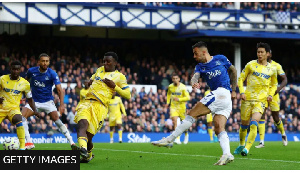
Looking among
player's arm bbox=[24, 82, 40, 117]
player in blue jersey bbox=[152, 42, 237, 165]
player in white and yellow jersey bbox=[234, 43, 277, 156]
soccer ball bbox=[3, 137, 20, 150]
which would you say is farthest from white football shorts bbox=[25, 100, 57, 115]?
player in blue jersey bbox=[152, 42, 237, 165]

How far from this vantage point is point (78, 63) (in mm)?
33281

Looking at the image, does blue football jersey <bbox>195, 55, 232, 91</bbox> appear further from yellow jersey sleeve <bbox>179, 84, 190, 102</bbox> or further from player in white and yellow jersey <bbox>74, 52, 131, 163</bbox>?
yellow jersey sleeve <bbox>179, 84, 190, 102</bbox>

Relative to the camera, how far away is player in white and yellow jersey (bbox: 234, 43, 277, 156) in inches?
588

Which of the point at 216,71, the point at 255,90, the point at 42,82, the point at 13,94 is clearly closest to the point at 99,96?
the point at 216,71

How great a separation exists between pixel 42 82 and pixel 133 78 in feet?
60.3

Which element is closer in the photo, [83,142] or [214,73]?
[83,142]

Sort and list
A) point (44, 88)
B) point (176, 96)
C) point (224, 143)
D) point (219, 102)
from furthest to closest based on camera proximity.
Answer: point (176, 96)
point (44, 88)
point (219, 102)
point (224, 143)

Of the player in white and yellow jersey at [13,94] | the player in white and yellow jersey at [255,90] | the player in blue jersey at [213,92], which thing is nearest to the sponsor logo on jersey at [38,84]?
the player in white and yellow jersey at [13,94]

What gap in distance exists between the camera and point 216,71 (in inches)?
469

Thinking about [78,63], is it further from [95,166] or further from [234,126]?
[95,166]

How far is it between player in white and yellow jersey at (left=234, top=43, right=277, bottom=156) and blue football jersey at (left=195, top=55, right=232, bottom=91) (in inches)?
113

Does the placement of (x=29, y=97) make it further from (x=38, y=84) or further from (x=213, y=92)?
(x=213, y=92)

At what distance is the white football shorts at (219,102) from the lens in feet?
38.8

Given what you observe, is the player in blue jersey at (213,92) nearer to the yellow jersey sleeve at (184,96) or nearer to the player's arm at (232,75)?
the player's arm at (232,75)
